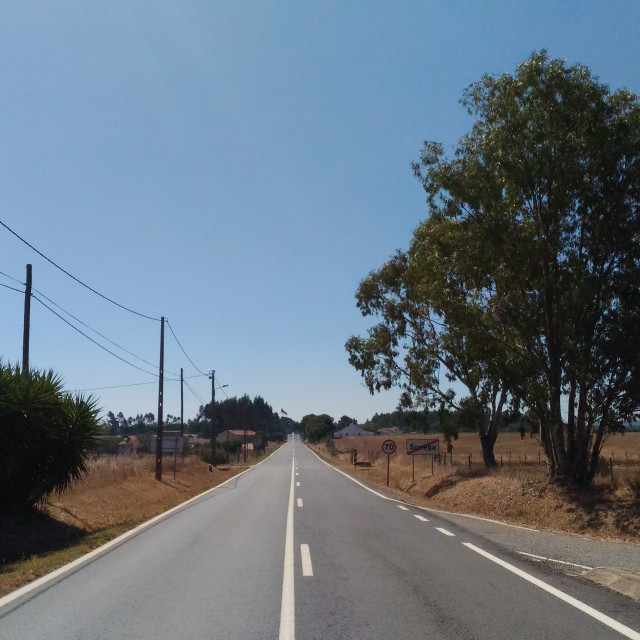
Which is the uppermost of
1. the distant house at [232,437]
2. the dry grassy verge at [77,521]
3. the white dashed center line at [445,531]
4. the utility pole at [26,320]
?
the utility pole at [26,320]

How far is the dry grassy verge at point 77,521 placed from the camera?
456 inches

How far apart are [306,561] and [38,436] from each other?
7316 millimetres

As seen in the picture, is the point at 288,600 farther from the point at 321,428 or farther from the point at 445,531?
the point at 321,428

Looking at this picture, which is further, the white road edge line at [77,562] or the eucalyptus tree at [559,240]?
the eucalyptus tree at [559,240]

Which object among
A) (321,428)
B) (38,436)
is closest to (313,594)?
(38,436)

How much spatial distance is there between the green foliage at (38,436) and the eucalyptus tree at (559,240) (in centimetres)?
1202

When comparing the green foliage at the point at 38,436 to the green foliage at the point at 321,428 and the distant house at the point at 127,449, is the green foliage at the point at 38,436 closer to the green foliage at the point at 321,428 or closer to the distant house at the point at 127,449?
the distant house at the point at 127,449

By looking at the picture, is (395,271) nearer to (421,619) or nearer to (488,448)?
(488,448)

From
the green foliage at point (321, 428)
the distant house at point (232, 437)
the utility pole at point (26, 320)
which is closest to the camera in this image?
the utility pole at point (26, 320)

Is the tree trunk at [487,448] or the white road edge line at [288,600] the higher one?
the tree trunk at [487,448]

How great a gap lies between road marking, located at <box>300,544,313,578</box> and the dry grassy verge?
12.9ft

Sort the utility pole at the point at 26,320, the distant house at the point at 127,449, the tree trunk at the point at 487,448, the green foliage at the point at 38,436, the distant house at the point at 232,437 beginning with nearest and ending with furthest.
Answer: the green foliage at the point at 38,436, the utility pole at the point at 26,320, the tree trunk at the point at 487,448, the distant house at the point at 127,449, the distant house at the point at 232,437

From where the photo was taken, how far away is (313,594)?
8594 mm

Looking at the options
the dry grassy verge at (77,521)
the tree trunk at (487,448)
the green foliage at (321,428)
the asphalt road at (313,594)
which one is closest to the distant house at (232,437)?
the green foliage at (321,428)
